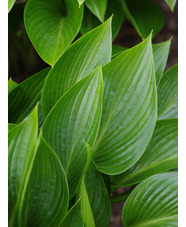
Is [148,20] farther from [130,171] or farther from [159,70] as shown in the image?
[130,171]

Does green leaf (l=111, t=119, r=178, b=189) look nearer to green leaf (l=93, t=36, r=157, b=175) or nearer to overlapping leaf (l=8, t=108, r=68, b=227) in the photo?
green leaf (l=93, t=36, r=157, b=175)

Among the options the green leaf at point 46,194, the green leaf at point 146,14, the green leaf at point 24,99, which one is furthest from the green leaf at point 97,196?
the green leaf at point 146,14

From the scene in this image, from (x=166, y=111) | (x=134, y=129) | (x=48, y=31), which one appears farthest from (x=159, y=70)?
(x=48, y=31)

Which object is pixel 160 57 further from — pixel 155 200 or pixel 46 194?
pixel 46 194

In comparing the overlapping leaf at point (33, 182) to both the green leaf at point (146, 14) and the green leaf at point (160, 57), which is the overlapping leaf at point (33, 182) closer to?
the green leaf at point (160, 57)

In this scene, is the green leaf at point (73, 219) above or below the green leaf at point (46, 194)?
below

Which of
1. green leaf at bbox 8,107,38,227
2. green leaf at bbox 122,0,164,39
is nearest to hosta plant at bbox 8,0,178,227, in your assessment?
green leaf at bbox 8,107,38,227

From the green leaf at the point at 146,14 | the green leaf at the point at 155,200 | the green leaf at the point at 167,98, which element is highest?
the green leaf at the point at 146,14

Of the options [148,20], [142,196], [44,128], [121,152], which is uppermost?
[148,20]
